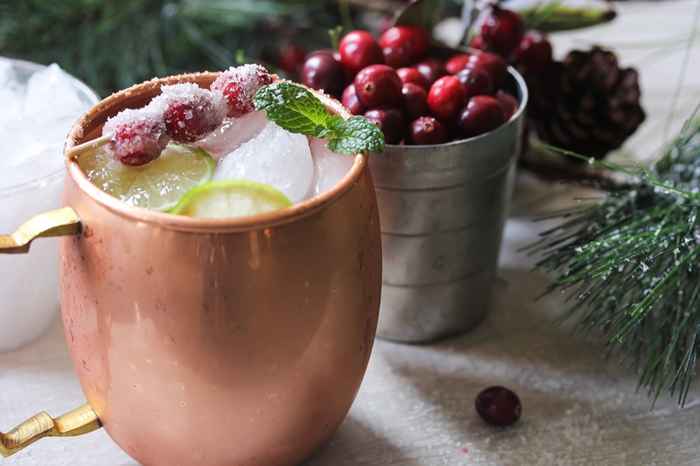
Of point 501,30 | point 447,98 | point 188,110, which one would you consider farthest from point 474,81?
point 188,110

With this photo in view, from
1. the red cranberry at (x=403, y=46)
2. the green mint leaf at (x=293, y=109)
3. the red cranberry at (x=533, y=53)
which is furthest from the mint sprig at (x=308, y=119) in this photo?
the red cranberry at (x=533, y=53)

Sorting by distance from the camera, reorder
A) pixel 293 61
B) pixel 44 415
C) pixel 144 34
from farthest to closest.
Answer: pixel 144 34 < pixel 293 61 < pixel 44 415

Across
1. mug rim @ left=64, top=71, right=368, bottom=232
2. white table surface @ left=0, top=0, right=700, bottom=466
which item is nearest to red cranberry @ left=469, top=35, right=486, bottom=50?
white table surface @ left=0, top=0, right=700, bottom=466

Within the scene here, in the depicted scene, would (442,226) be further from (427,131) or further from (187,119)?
(187,119)

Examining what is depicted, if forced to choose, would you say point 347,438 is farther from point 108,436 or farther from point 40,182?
point 40,182

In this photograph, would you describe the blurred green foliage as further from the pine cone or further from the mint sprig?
the mint sprig

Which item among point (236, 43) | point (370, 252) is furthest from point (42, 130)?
point (236, 43)
